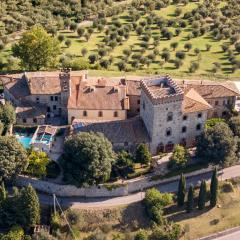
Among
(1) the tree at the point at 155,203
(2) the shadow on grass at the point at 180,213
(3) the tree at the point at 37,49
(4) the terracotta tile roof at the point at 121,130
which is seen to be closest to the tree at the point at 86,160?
(4) the terracotta tile roof at the point at 121,130

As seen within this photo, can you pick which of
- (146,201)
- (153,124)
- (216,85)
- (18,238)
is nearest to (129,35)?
(216,85)

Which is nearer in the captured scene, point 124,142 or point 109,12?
point 124,142

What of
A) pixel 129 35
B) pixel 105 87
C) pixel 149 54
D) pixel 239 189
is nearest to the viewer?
pixel 239 189

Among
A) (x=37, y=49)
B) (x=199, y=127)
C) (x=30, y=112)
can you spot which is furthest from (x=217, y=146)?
(x=37, y=49)

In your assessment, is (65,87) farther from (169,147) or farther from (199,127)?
(199,127)

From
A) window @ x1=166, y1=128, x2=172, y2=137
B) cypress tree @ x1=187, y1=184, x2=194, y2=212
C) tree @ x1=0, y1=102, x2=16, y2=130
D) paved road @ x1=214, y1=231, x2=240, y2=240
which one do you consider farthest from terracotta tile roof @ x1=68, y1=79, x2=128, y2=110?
paved road @ x1=214, y1=231, x2=240, y2=240

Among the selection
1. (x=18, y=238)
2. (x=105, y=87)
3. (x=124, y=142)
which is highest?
(x=105, y=87)

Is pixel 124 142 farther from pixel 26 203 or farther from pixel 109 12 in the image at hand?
pixel 109 12
